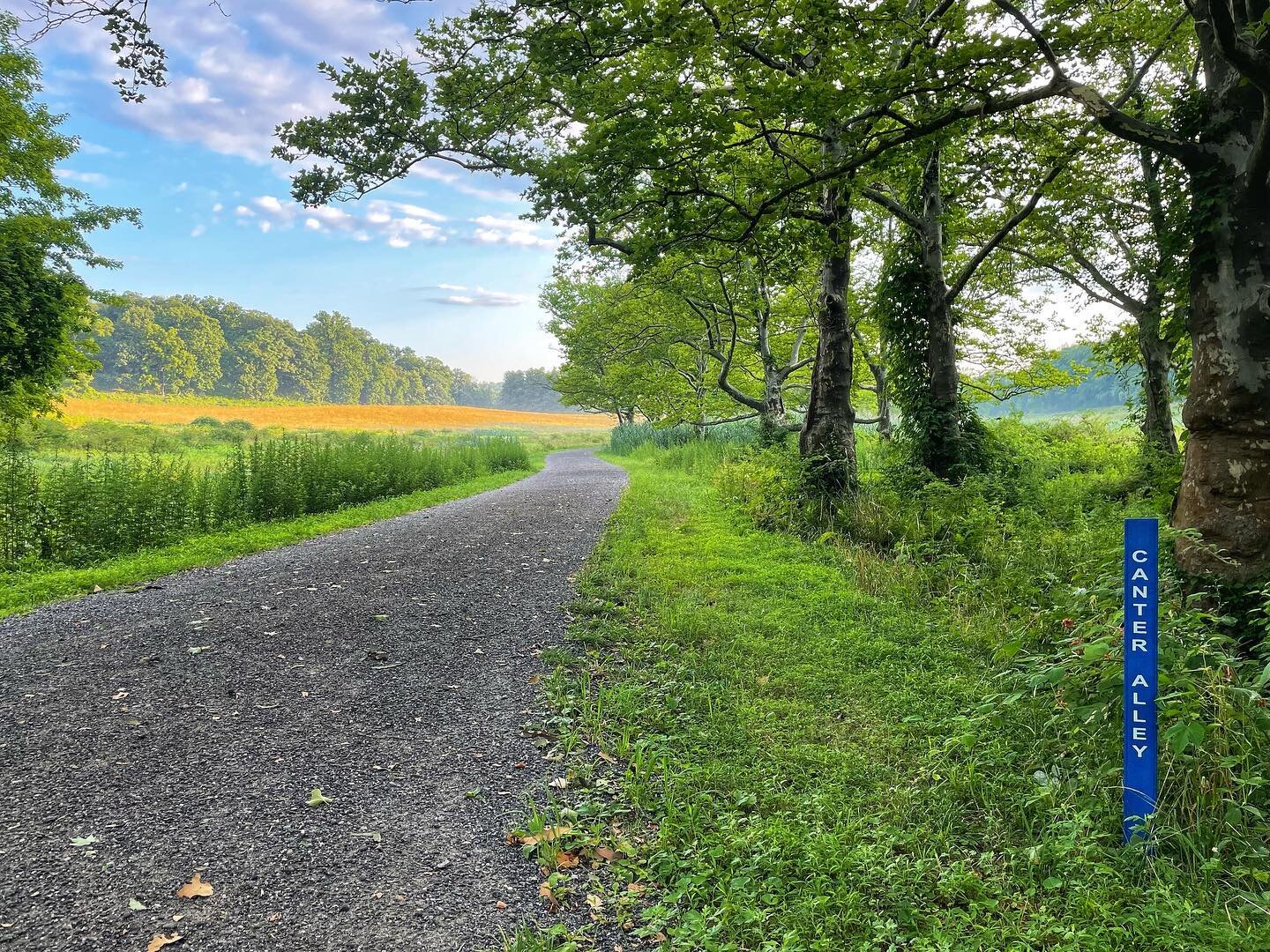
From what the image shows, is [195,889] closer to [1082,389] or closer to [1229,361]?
[1229,361]

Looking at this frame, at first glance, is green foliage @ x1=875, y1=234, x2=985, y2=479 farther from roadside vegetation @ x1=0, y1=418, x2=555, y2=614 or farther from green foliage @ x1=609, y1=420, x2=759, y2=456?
roadside vegetation @ x1=0, y1=418, x2=555, y2=614

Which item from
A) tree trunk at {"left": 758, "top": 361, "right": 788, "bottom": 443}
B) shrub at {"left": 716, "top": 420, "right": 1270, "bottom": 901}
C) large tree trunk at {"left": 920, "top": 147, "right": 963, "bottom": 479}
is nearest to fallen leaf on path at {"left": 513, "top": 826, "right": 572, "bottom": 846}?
shrub at {"left": 716, "top": 420, "right": 1270, "bottom": 901}

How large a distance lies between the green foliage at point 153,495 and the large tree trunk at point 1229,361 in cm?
1163

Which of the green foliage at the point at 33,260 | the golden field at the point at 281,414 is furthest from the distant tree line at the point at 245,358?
the green foliage at the point at 33,260

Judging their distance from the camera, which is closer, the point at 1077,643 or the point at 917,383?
the point at 1077,643

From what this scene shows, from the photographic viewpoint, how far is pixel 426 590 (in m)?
6.86

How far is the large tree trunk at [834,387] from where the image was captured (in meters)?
9.82

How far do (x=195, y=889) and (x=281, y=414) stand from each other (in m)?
52.6

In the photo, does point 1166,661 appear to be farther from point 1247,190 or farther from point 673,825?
point 1247,190

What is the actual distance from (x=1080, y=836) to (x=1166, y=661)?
1.06m

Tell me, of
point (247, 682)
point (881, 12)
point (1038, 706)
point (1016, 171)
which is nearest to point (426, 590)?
point (247, 682)

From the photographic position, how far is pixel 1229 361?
4.24m

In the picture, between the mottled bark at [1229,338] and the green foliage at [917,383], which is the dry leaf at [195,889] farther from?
the green foliage at [917,383]

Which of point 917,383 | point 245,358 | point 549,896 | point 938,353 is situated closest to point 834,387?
point 917,383
